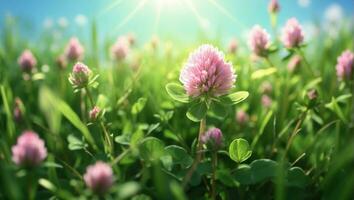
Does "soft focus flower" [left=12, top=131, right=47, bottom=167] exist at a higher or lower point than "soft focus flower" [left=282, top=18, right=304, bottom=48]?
lower

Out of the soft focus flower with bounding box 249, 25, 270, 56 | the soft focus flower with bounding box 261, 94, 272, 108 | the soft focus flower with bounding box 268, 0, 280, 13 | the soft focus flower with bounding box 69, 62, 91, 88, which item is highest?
the soft focus flower with bounding box 268, 0, 280, 13

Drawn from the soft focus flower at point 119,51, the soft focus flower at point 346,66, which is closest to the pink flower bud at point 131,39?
the soft focus flower at point 119,51

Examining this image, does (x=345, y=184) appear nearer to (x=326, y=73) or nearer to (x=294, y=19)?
(x=294, y=19)

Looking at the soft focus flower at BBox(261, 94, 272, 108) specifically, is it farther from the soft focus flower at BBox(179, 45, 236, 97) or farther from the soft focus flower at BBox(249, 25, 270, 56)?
the soft focus flower at BBox(179, 45, 236, 97)

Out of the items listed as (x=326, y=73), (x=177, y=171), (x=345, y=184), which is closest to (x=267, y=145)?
(x=177, y=171)

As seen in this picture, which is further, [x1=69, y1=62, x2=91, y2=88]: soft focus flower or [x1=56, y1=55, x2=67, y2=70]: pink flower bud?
[x1=56, y1=55, x2=67, y2=70]: pink flower bud

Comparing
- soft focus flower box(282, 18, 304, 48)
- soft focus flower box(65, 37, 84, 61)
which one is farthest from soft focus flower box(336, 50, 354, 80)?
soft focus flower box(65, 37, 84, 61)

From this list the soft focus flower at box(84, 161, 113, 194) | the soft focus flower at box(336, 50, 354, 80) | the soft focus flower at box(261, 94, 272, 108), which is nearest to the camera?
the soft focus flower at box(84, 161, 113, 194)
